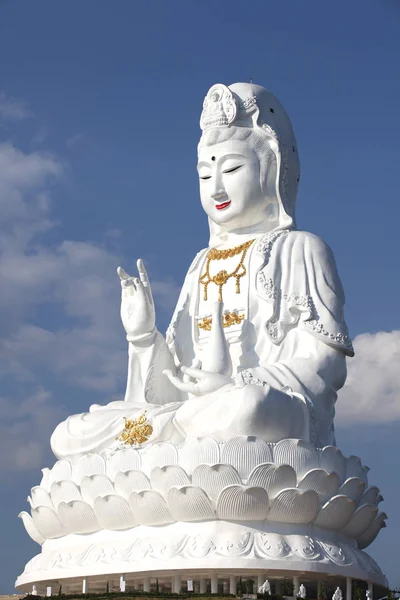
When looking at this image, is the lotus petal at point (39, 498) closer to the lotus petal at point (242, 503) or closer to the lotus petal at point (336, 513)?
the lotus petal at point (242, 503)

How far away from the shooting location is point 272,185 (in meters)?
14.6

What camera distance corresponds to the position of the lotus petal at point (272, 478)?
1174 centimetres

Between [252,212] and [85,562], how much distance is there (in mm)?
4695

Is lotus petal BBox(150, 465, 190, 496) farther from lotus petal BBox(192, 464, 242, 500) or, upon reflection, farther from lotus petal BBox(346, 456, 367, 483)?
lotus petal BBox(346, 456, 367, 483)

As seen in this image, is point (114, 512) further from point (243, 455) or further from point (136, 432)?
point (243, 455)

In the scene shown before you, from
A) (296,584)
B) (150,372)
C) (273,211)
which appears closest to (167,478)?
(296,584)

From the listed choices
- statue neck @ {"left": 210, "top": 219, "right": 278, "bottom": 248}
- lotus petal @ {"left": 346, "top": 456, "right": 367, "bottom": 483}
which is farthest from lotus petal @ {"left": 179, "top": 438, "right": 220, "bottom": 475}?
statue neck @ {"left": 210, "top": 219, "right": 278, "bottom": 248}

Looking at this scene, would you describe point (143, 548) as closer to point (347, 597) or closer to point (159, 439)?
point (159, 439)

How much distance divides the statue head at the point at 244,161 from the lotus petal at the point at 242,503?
4.01 metres

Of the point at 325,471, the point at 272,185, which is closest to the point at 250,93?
the point at 272,185

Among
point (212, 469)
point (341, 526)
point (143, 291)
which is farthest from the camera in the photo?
point (143, 291)

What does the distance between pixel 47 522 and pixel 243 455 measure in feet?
8.38

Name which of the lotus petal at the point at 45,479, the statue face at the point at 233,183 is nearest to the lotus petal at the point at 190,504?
the lotus petal at the point at 45,479

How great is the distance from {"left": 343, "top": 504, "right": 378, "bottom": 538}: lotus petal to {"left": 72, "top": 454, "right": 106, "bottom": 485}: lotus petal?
8.66 feet
